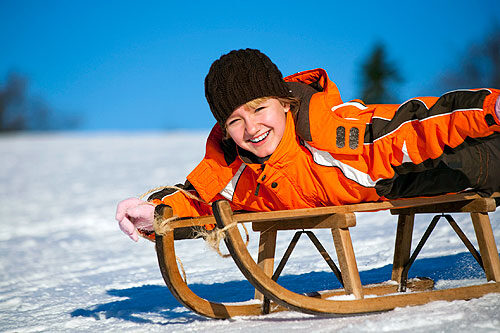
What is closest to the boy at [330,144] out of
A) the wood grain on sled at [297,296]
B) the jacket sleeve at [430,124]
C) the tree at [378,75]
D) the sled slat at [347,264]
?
the jacket sleeve at [430,124]

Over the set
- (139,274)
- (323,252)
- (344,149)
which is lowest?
(139,274)

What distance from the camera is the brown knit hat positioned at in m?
2.23

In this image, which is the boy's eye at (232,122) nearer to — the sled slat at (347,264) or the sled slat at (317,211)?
the sled slat at (317,211)

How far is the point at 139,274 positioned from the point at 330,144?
2.30 metres

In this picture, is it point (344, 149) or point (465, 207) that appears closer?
point (344, 149)

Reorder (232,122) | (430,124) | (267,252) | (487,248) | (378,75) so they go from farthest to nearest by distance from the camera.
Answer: (378,75) < (267,252) < (487,248) < (232,122) < (430,124)

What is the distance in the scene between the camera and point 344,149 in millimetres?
2186

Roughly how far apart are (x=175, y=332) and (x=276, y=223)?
675 mm

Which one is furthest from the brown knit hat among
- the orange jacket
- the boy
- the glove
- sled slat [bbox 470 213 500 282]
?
sled slat [bbox 470 213 500 282]

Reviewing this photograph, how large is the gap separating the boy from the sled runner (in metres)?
0.10

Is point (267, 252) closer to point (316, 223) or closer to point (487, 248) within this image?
point (316, 223)

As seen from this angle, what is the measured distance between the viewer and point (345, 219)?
209 centimetres

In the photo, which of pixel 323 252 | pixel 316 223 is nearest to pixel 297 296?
pixel 316 223

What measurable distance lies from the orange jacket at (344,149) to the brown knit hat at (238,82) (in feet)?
0.55
